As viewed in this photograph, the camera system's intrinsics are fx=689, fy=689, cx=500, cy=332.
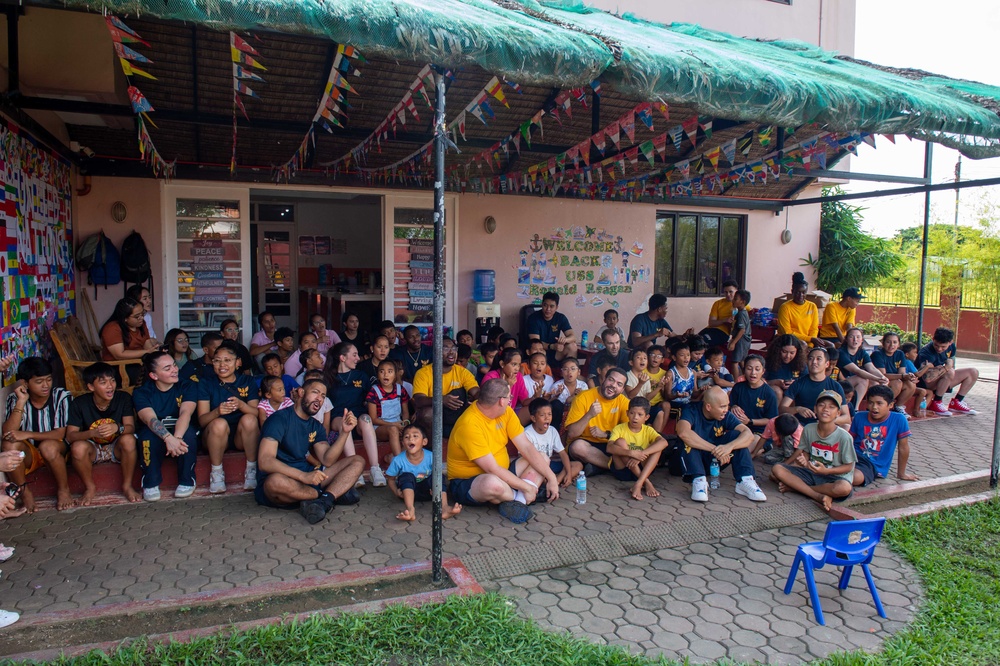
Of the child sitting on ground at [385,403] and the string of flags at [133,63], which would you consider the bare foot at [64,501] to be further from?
the string of flags at [133,63]

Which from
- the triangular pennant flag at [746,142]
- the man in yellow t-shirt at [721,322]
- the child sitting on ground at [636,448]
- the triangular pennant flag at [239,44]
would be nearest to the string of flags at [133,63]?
the triangular pennant flag at [239,44]

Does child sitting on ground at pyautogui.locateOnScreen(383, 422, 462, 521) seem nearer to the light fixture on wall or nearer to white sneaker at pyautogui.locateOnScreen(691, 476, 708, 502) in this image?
white sneaker at pyautogui.locateOnScreen(691, 476, 708, 502)

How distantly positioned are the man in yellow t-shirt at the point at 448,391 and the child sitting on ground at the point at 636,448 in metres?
1.28

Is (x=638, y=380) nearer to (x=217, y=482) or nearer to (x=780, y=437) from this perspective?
(x=780, y=437)

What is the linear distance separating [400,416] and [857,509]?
3838mm

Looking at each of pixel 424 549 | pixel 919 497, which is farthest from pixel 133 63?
pixel 919 497

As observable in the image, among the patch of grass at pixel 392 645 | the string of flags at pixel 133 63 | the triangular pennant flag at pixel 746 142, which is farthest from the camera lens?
the triangular pennant flag at pixel 746 142

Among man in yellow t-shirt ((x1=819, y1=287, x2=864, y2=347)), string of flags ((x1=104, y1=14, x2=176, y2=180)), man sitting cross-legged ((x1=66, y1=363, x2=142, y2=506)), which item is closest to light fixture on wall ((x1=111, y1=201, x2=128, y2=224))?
string of flags ((x1=104, y1=14, x2=176, y2=180))

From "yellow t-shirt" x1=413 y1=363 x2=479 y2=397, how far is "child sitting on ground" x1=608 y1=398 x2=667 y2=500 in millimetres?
1540

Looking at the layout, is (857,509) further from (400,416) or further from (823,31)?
(823,31)

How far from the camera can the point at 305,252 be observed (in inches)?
Answer: 517

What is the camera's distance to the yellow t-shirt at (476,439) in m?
4.99

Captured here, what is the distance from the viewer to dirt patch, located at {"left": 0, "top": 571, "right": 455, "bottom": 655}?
3.29 meters

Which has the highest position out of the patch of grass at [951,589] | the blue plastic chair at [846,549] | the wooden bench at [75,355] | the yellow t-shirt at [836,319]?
the yellow t-shirt at [836,319]
